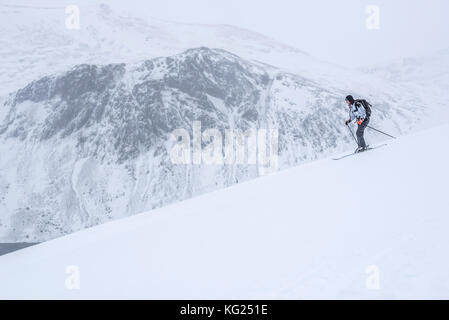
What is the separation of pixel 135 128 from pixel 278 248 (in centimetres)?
6281

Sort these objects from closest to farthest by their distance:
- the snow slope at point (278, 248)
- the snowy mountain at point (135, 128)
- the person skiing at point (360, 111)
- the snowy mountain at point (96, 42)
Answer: the snow slope at point (278, 248), the person skiing at point (360, 111), the snowy mountain at point (135, 128), the snowy mountain at point (96, 42)

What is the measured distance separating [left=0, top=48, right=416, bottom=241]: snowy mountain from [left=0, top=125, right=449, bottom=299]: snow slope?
44532 millimetres

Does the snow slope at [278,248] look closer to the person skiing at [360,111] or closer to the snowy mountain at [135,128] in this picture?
the person skiing at [360,111]

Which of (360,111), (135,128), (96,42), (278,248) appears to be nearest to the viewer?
(278,248)

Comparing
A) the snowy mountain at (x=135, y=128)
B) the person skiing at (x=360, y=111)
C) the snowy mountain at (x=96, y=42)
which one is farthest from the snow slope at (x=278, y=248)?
the snowy mountain at (x=96, y=42)

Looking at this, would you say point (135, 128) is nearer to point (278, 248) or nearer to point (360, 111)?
point (360, 111)

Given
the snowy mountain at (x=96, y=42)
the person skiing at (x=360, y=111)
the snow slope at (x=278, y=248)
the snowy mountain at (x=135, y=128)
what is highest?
the snowy mountain at (x=96, y=42)

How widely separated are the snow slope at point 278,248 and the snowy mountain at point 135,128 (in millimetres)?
44532

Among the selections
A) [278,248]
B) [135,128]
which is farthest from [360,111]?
[135,128]

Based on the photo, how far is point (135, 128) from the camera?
215 ft

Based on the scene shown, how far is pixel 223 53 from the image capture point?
86812 mm

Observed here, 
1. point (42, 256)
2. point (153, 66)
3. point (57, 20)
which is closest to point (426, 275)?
point (42, 256)

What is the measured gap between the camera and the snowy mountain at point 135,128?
5319 centimetres

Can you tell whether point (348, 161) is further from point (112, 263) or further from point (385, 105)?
point (385, 105)
